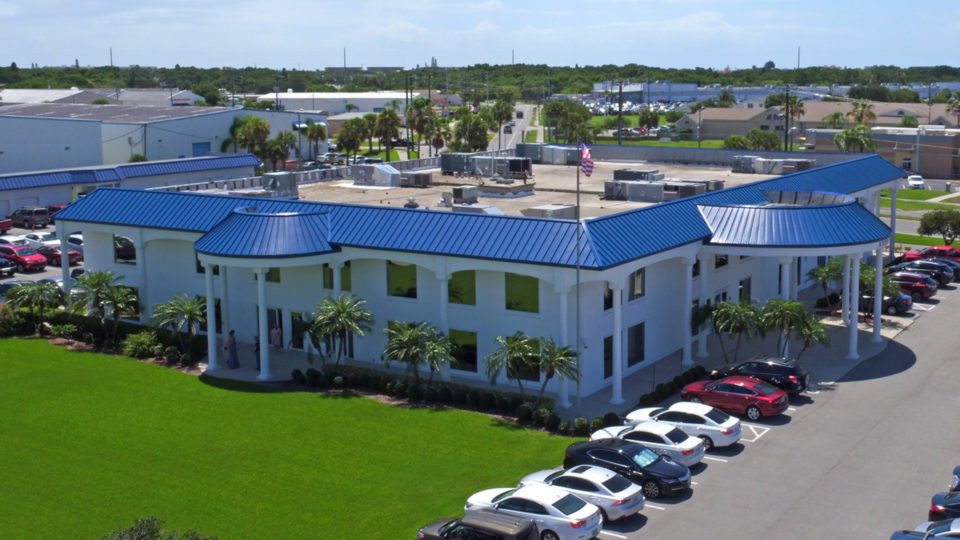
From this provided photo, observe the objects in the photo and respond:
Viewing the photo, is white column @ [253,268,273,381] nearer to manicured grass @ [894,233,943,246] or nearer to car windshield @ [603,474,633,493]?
car windshield @ [603,474,633,493]

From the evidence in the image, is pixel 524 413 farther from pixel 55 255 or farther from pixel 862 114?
pixel 862 114

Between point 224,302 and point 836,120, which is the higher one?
point 836,120

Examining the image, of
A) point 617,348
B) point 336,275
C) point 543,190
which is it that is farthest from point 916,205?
point 336,275

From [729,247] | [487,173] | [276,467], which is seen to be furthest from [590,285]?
[487,173]

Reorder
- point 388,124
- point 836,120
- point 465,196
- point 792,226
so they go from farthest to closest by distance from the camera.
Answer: point 836,120 < point 388,124 < point 465,196 < point 792,226

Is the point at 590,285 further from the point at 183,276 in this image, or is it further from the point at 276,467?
the point at 183,276

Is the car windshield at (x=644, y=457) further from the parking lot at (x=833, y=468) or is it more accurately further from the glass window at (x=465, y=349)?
the glass window at (x=465, y=349)
